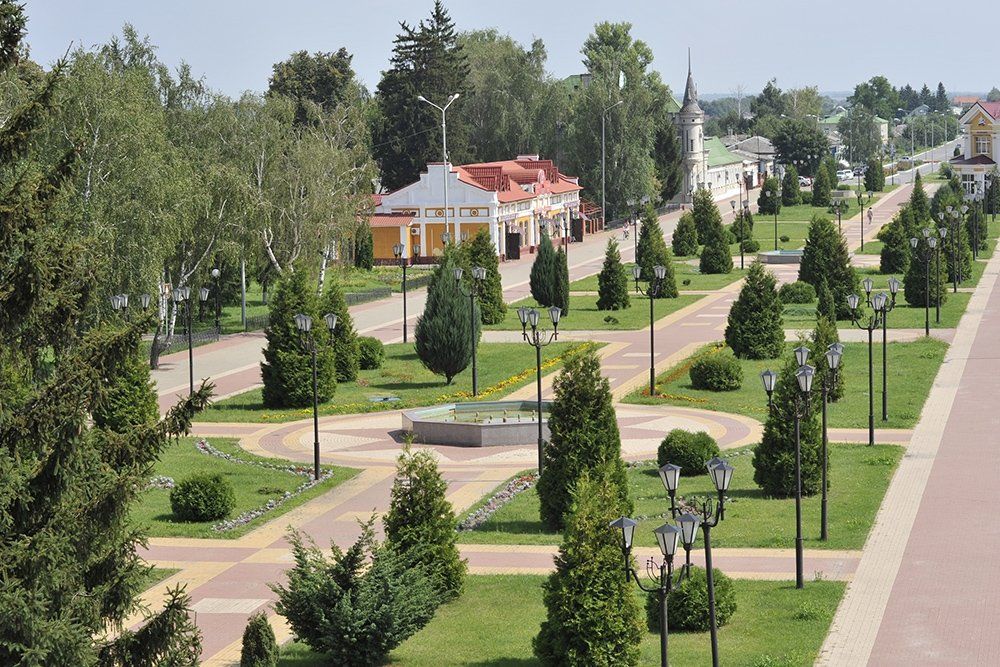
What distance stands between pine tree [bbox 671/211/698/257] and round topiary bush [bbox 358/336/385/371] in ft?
127

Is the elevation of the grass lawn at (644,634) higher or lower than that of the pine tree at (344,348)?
lower

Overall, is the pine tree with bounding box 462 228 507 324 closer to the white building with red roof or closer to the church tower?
the white building with red roof

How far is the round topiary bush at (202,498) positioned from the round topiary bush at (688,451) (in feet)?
27.8

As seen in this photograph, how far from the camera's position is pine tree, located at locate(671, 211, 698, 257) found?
82.6m

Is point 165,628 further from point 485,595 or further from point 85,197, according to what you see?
point 85,197

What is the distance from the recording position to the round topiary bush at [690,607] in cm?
2066

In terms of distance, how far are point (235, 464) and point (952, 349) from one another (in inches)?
955

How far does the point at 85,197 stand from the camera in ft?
140

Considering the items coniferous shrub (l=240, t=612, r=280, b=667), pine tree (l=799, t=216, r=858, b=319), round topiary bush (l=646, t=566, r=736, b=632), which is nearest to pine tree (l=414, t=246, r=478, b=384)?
pine tree (l=799, t=216, r=858, b=319)

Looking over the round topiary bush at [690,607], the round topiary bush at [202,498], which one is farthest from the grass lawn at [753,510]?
the round topiary bush at [202,498]

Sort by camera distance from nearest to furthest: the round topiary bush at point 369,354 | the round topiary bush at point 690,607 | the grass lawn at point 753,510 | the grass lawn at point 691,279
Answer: the round topiary bush at point 690,607 < the grass lawn at point 753,510 < the round topiary bush at point 369,354 < the grass lawn at point 691,279

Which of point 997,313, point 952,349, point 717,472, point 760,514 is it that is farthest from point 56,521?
point 997,313

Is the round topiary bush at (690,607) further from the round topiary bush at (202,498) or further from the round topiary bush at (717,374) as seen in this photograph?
the round topiary bush at (717,374)

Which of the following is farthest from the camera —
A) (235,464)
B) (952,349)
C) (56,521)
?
(952,349)
